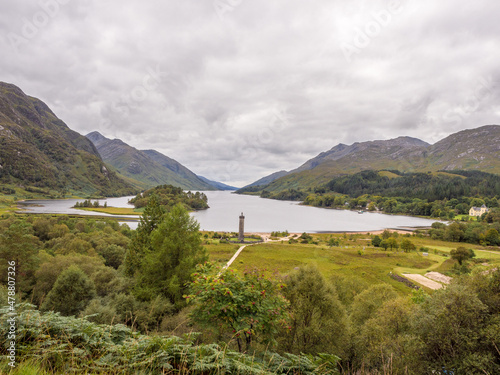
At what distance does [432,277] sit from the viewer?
43.2 m

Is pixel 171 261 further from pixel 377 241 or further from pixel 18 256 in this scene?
pixel 377 241

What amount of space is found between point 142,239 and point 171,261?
329 inches

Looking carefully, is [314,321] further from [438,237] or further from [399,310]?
[438,237]

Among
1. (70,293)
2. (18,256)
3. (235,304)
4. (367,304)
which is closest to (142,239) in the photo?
(70,293)

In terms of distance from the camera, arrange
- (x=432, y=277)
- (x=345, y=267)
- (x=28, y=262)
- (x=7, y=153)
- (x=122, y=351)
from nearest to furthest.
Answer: (x=122, y=351) → (x=28, y=262) → (x=432, y=277) → (x=345, y=267) → (x=7, y=153)

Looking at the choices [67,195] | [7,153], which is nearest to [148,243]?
[67,195]

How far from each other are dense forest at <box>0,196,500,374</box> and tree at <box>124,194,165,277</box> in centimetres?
13

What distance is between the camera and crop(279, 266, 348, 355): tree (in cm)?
1445

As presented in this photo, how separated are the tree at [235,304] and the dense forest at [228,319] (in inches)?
2.1

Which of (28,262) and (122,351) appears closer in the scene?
(122,351)

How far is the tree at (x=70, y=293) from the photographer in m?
17.4

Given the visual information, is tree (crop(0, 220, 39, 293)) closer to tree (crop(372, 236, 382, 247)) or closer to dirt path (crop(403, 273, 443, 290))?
dirt path (crop(403, 273, 443, 290))

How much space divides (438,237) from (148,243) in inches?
4016

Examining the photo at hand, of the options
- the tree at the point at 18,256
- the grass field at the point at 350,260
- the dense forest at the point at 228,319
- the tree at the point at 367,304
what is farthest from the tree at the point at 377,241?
the tree at the point at 18,256
